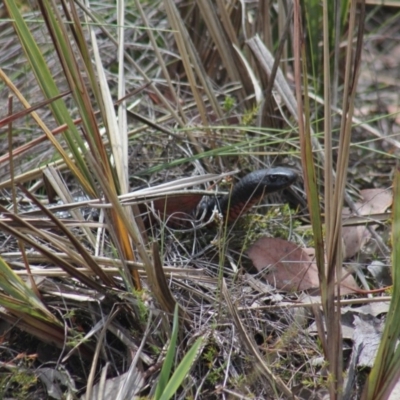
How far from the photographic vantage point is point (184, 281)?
1.83 metres

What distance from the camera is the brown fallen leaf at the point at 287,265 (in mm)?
1948

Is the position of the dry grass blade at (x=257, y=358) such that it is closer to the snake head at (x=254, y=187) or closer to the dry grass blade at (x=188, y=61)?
the snake head at (x=254, y=187)

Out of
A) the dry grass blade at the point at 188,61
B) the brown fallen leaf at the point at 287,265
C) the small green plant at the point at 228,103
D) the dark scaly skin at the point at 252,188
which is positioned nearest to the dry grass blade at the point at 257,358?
the brown fallen leaf at the point at 287,265

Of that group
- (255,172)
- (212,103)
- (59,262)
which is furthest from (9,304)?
(212,103)

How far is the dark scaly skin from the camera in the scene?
2.17 metres

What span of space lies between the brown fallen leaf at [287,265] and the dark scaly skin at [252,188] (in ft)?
0.43

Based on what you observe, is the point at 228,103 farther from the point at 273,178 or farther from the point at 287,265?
the point at 287,265

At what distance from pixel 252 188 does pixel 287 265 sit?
0.29m

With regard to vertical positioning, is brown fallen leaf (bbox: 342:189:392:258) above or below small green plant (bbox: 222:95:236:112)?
below

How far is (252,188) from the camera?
2195 mm

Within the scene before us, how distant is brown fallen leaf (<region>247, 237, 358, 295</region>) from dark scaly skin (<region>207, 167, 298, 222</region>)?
13 cm

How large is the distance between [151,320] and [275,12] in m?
1.76

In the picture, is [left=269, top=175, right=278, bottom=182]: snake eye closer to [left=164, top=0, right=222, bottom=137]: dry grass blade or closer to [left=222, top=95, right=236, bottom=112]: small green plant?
[left=164, top=0, right=222, bottom=137]: dry grass blade

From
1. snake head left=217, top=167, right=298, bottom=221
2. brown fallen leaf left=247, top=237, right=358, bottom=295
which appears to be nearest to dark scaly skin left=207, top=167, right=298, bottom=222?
snake head left=217, top=167, right=298, bottom=221
